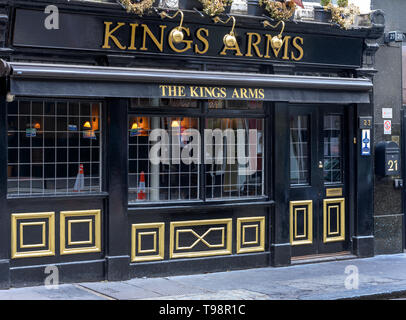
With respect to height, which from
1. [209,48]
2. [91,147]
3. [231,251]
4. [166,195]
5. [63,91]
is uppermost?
[209,48]

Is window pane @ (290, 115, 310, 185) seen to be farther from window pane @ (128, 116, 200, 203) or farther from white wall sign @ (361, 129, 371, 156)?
window pane @ (128, 116, 200, 203)

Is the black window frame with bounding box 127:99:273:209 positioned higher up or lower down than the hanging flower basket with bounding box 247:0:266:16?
lower down

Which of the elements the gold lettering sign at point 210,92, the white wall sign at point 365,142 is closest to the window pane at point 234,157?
the gold lettering sign at point 210,92

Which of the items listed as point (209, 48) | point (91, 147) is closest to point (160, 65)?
point (209, 48)

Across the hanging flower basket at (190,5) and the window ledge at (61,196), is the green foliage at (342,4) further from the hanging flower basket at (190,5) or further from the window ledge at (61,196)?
the window ledge at (61,196)

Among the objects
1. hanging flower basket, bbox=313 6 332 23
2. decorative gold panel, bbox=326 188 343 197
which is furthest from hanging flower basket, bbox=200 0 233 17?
decorative gold panel, bbox=326 188 343 197

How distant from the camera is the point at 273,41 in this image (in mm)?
11258

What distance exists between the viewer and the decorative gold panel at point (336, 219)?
40.6 feet

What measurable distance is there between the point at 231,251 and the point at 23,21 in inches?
189

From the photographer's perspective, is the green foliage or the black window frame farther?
the green foliage

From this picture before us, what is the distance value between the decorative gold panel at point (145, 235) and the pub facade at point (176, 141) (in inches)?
0.8

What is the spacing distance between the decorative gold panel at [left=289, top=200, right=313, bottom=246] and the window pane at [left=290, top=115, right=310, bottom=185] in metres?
0.39

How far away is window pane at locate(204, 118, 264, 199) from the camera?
1123 centimetres

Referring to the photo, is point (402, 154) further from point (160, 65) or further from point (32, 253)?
point (32, 253)
